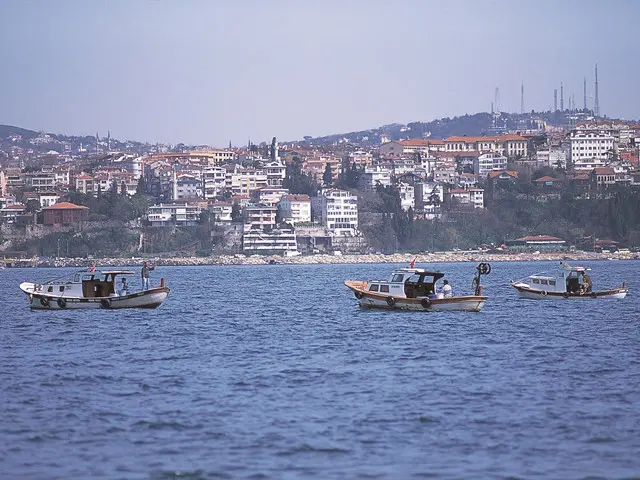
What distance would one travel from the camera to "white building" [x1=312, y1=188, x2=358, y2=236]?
189 m

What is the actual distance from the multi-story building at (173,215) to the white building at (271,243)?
1094 cm

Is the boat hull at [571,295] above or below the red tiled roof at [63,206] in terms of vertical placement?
below

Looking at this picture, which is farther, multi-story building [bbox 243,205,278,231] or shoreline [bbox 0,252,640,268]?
multi-story building [bbox 243,205,278,231]

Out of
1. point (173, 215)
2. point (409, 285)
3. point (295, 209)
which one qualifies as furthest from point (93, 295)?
point (295, 209)

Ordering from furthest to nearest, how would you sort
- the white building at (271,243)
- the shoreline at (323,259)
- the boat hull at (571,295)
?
the white building at (271,243)
the shoreline at (323,259)
the boat hull at (571,295)

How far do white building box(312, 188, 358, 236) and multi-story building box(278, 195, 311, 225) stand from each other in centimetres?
227

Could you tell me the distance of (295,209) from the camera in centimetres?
19188

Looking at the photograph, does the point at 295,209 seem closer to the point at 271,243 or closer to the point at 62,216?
the point at 271,243

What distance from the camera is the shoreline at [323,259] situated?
550 ft

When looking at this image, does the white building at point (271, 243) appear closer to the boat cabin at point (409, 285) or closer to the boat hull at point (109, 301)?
the boat hull at point (109, 301)

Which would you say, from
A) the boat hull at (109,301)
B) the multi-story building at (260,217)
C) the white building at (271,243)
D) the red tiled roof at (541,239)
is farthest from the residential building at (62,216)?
the boat hull at (109,301)

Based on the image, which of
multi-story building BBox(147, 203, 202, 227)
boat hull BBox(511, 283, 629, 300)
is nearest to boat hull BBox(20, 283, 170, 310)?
boat hull BBox(511, 283, 629, 300)

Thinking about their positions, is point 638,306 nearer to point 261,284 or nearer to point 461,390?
point 461,390

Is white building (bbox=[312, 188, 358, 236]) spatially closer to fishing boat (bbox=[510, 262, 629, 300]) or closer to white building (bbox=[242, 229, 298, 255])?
white building (bbox=[242, 229, 298, 255])
